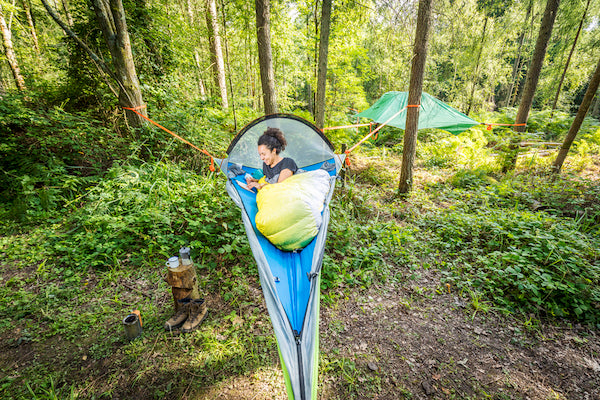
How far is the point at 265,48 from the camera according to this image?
352 centimetres

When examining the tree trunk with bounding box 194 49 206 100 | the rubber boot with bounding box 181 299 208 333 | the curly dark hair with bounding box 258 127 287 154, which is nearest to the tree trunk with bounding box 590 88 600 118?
the curly dark hair with bounding box 258 127 287 154

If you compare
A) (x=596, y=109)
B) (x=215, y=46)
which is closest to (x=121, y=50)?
(x=215, y=46)

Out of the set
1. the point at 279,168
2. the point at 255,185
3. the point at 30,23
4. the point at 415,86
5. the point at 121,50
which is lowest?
the point at 255,185

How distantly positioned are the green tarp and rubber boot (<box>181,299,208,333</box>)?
228 inches

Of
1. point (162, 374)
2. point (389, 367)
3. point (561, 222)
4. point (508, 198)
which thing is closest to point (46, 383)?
point (162, 374)

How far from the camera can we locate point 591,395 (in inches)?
54.9

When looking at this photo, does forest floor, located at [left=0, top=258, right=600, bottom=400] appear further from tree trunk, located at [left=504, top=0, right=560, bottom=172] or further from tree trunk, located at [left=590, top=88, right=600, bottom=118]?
tree trunk, located at [left=590, top=88, right=600, bottom=118]

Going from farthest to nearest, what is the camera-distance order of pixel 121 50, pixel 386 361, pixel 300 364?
pixel 121 50
pixel 386 361
pixel 300 364

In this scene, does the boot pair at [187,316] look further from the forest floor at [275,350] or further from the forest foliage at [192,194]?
the forest foliage at [192,194]

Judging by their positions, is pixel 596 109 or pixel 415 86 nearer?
pixel 415 86

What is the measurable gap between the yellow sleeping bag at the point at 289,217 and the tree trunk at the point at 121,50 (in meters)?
2.61

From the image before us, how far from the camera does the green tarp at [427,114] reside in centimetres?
577

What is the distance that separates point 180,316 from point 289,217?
103cm

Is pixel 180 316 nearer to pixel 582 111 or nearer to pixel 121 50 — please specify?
pixel 121 50
